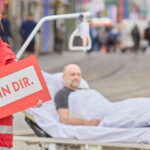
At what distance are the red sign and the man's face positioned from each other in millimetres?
1698

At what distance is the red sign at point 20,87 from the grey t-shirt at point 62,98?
1.74 m

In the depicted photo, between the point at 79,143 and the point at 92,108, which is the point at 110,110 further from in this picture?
the point at 79,143

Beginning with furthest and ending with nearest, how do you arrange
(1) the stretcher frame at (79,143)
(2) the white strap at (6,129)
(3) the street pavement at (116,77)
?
(3) the street pavement at (116,77), (1) the stretcher frame at (79,143), (2) the white strap at (6,129)

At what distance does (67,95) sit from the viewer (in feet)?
19.0

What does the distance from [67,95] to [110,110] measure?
53cm

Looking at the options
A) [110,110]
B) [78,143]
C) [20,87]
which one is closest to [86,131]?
[78,143]

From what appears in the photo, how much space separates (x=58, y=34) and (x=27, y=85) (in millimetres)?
28274

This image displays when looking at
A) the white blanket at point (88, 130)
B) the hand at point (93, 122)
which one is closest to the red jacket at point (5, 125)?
the white blanket at point (88, 130)

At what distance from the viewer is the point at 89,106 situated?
5648 millimetres

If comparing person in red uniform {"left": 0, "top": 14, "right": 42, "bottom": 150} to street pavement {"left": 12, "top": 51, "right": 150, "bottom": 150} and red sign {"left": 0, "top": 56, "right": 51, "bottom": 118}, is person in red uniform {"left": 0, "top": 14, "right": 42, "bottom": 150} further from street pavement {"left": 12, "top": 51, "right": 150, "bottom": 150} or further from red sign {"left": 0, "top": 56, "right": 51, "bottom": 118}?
street pavement {"left": 12, "top": 51, "right": 150, "bottom": 150}

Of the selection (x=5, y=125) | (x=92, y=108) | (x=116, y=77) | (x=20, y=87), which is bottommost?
(x=116, y=77)

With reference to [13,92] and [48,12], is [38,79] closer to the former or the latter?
[13,92]

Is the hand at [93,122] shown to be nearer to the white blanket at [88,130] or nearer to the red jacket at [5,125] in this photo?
the white blanket at [88,130]

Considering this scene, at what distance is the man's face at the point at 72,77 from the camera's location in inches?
225
